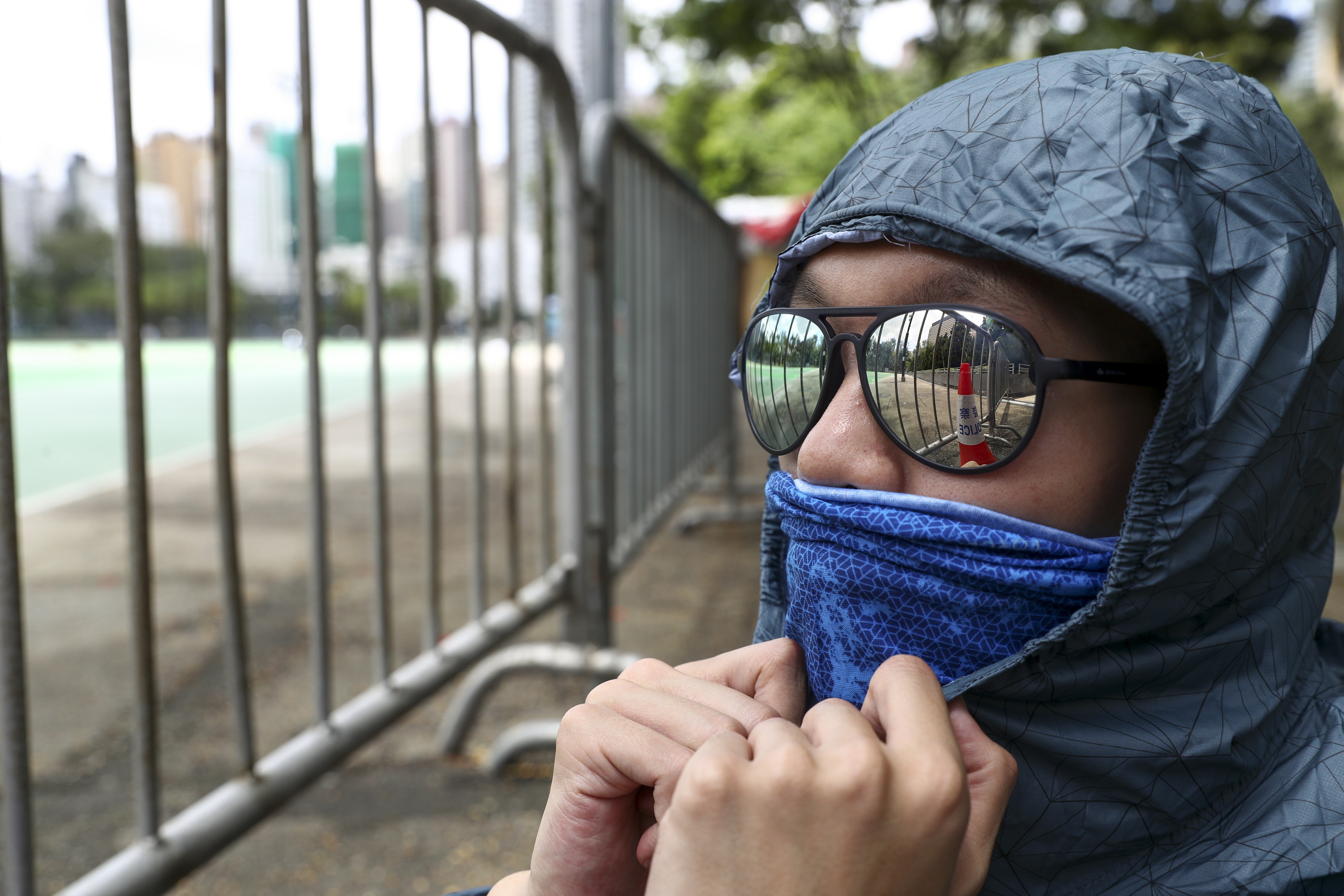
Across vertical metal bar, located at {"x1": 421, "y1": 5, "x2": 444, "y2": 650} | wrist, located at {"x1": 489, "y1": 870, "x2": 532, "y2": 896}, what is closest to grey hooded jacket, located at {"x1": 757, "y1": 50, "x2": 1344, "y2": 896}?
wrist, located at {"x1": 489, "y1": 870, "x2": 532, "y2": 896}

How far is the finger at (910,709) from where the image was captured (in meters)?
0.76

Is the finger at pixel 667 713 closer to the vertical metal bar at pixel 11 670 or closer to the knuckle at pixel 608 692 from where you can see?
the knuckle at pixel 608 692

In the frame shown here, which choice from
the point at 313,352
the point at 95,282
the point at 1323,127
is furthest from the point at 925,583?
the point at 1323,127

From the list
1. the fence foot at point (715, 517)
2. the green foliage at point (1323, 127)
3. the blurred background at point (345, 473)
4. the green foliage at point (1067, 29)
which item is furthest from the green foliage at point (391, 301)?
the green foliage at point (1323, 127)

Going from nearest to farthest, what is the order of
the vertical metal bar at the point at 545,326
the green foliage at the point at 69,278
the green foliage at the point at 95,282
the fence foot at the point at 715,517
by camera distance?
the green foliage at the point at 95,282 → the vertical metal bar at the point at 545,326 → the green foliage at the point at 69,278 → the fence foot at the point at 715,517

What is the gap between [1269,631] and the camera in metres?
0.98

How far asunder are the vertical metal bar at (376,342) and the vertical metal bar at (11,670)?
29.9 inches

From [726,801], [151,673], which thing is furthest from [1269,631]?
[151,673]

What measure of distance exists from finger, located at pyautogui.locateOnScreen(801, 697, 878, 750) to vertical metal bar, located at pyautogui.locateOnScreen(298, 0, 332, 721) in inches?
51.9

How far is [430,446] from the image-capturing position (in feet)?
7.59

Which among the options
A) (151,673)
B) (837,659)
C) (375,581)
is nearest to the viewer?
(837,659)

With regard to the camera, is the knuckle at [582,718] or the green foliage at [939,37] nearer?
the knuckle at [582,718]

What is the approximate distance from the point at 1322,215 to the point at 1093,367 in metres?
0.27

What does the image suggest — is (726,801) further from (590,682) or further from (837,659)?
(590,682)
